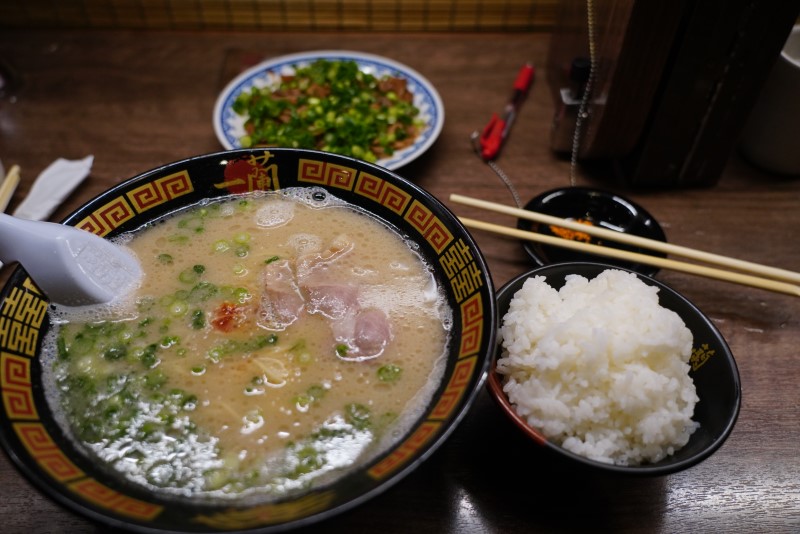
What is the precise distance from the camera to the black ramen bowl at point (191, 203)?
1057 millimetres

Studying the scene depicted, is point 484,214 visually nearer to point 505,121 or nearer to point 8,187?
point 505,121

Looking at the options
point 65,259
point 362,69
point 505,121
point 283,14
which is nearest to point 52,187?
point 65,259

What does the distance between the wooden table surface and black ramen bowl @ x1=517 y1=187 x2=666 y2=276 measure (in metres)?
0.10

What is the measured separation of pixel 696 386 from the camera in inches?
56.9

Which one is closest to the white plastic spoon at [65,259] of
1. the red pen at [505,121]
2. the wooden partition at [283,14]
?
the red pen at [505,121]

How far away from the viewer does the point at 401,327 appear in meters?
1.49

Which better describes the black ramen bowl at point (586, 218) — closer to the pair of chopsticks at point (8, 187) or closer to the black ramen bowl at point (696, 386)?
the black ramen bowl at point (696, 386)

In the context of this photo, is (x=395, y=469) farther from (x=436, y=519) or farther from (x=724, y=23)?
(x=724, y=23)

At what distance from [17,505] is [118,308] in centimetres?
49

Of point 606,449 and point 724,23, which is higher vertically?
point 724,23

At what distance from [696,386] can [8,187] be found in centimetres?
213

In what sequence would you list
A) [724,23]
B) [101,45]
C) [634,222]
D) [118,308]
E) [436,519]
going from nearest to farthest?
[436,519] → [118,308] → [724,23] → [634,222] → [101,45]

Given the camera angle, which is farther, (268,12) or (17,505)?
(268,12)

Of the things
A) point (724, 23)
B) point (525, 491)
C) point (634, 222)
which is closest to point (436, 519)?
point (525, 491)
